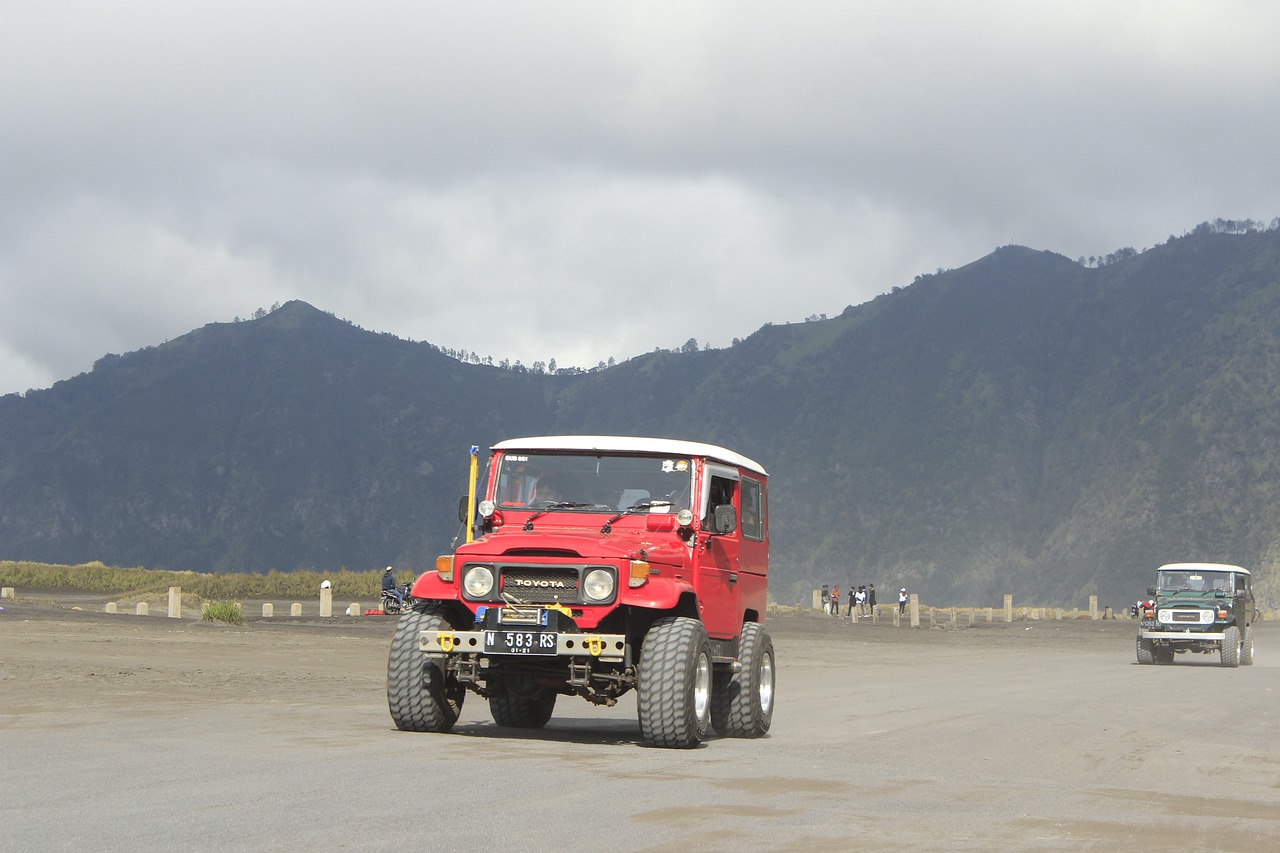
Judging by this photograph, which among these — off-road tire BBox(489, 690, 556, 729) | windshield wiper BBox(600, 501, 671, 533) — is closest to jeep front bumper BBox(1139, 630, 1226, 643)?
off-road tire BBox(489, 690, 556, 729)

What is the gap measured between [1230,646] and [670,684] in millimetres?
26337

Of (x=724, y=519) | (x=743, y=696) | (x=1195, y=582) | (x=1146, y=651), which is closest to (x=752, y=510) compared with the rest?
(x=724, y=519)

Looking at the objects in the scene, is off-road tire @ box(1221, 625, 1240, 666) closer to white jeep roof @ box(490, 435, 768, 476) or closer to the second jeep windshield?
the second jeep windshield

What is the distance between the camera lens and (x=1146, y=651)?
36469 mm

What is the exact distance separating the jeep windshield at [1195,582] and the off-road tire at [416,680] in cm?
2651

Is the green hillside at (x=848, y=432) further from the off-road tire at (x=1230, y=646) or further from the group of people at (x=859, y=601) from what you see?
the off-road tire at (x=1230, y=646)

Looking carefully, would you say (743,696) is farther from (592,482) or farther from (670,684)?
(592,482)

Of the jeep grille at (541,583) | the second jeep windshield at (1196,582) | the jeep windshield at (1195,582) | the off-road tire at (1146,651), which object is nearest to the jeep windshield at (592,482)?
the jeep grille at (541,583)

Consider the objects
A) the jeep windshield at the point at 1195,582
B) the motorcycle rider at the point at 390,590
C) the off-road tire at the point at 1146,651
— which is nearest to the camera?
the jeep windshield at the point at 1195,582

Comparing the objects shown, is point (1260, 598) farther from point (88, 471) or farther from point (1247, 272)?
point (88, 471)

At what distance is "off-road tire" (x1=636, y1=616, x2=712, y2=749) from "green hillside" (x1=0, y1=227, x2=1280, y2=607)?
11059cm

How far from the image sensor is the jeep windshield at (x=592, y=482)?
14438 millimetres

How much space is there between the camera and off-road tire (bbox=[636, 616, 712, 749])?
12.9 meters

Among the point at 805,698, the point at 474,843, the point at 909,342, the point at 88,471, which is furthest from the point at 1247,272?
the point at 474,843
